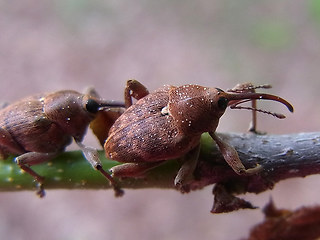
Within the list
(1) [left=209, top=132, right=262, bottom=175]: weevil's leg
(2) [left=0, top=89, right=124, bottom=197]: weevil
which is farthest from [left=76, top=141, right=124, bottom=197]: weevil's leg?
(1) [left=209, top=132, right=262, bottom=175]: weevil's leg

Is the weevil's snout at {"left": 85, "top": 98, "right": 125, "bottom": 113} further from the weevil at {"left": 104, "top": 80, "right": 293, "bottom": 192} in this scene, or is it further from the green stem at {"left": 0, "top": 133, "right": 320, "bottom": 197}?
the green stem at {"left": 0, "top": 133, "right": 320, "bottom": 197}

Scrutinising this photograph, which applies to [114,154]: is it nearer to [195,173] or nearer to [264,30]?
[195,173]

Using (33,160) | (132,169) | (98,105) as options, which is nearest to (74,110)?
(98,105)

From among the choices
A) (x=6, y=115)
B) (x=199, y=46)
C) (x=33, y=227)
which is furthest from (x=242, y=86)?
(x=199, y=46)

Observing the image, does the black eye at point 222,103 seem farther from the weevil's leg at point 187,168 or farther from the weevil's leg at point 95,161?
the weevil's leg at point 95,161

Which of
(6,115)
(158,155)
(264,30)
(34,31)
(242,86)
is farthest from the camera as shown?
(34,31)

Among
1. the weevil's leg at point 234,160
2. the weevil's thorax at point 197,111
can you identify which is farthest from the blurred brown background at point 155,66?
the weevil's thorax at point 197,111

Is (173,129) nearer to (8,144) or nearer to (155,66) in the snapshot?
(8,144)
